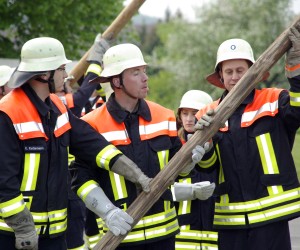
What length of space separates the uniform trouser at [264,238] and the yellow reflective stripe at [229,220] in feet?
0.24

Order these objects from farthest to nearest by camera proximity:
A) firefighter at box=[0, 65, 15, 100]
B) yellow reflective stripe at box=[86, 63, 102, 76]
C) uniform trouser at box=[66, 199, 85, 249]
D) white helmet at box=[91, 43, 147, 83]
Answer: yellow reflective stripe at box=[86, 63, 102, 76], firefighter at box=[0, 65, 15, 100], uniform trouser at box=[66, 199, 85, 249], white helmet at box=[91, 43, 147, 83]

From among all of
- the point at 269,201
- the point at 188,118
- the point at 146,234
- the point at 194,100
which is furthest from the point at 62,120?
the point at 194,100

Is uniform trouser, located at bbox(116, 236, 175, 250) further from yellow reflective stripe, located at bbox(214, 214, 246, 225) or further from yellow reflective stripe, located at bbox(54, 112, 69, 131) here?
yellow reflective stripe, located at bbox(54, 112, 69, 131)

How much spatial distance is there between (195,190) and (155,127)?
55 cm

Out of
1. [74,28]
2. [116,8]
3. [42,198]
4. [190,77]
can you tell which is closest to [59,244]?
[42,198]

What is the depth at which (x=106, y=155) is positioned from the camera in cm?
557

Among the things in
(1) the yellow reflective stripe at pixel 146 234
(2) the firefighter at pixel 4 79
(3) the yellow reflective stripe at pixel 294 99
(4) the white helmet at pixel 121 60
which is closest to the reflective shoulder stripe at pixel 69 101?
(2) the firefighter at pixel 4 79

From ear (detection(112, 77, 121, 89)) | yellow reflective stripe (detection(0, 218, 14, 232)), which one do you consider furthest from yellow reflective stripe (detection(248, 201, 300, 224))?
yellow reflective stripe (detection(0, 218, 14, 232))

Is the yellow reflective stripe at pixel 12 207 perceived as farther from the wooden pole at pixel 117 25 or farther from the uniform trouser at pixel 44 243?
the wooden pole at pixel 117 25

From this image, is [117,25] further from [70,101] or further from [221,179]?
[221,179]

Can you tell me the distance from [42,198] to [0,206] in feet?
0.98

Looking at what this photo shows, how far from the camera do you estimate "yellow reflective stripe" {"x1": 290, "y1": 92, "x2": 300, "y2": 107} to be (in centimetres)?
552

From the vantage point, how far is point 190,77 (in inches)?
1718

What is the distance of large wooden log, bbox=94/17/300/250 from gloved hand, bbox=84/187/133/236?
0.06m
